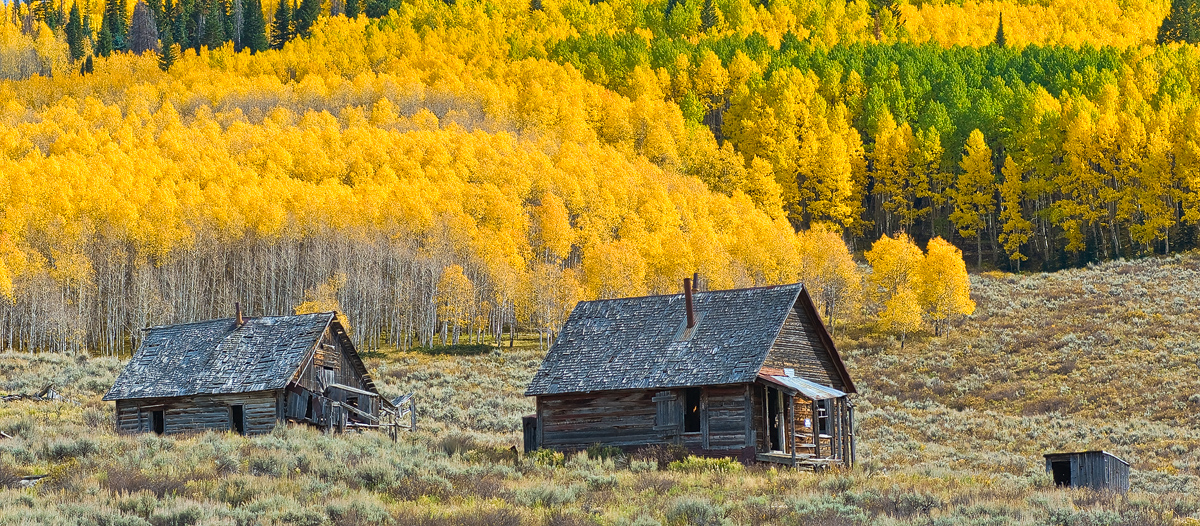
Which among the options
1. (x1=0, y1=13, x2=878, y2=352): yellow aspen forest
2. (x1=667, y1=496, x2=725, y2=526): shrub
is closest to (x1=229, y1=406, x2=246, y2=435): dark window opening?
(x1=667, y1=496, x2=725, y2=526): shrub

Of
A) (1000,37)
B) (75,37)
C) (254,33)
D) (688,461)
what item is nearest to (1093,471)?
(688,461)

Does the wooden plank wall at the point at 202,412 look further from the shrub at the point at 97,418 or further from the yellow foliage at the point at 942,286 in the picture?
the yellow foliage at the point at 942,286

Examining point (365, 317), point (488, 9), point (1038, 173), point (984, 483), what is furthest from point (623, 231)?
point (488, 9)

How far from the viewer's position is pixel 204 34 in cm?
17125

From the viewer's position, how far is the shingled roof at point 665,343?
3350cm

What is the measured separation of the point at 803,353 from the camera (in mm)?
35625

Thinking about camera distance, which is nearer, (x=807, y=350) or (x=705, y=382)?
(x=705, y=382)

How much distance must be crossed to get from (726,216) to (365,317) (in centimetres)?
2966

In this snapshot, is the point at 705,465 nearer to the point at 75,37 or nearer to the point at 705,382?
the point at 705,382

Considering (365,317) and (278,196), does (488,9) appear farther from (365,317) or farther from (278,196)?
(365,317)

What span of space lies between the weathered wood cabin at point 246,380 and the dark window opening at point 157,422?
0.10ft

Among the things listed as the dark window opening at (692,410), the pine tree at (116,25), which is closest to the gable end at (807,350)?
the dark window opening at (692,410)

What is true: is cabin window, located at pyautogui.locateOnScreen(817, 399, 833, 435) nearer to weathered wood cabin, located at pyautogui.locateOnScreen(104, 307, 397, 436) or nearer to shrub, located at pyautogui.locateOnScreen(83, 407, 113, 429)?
weathered wood cabin, located at pyautogui.locateOnScreen(104, 307, 397, 436)

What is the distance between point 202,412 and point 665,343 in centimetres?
1404
